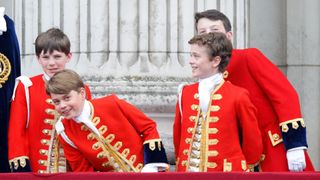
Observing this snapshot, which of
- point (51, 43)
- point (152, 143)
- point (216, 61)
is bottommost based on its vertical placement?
point (152, 143)

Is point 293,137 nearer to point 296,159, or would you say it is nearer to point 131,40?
point 296,159

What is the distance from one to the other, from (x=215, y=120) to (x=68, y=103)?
32.3 inches

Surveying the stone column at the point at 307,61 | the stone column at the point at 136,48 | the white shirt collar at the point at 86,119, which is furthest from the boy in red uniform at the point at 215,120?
the stone column at the point at 307,61

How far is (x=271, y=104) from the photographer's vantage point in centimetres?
836

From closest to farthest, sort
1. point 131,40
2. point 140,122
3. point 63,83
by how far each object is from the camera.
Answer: point 63,83 < point 140,122 < point 131,40

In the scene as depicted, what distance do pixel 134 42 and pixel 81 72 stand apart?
0.41 metres

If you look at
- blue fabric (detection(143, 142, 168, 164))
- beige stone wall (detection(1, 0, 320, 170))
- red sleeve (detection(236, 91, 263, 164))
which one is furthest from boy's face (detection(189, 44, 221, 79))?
beige stone wall (detection(1, 0, 320, 170))

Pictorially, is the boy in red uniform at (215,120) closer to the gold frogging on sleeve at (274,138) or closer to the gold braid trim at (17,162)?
the gold frogging on sleeve at (274,138)

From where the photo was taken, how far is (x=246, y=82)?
333 inches

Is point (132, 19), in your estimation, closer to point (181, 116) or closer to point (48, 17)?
point (48, 17)

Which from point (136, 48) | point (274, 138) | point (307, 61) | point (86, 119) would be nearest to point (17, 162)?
point (86, 119)

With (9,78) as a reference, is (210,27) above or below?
above

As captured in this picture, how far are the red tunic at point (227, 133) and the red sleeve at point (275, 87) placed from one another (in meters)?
0.25

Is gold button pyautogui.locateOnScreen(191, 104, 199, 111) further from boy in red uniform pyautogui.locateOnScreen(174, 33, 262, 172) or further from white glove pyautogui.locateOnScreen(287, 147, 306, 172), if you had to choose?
white glove pyautogui.locateOnScreen(287, 147, 306, 172)
